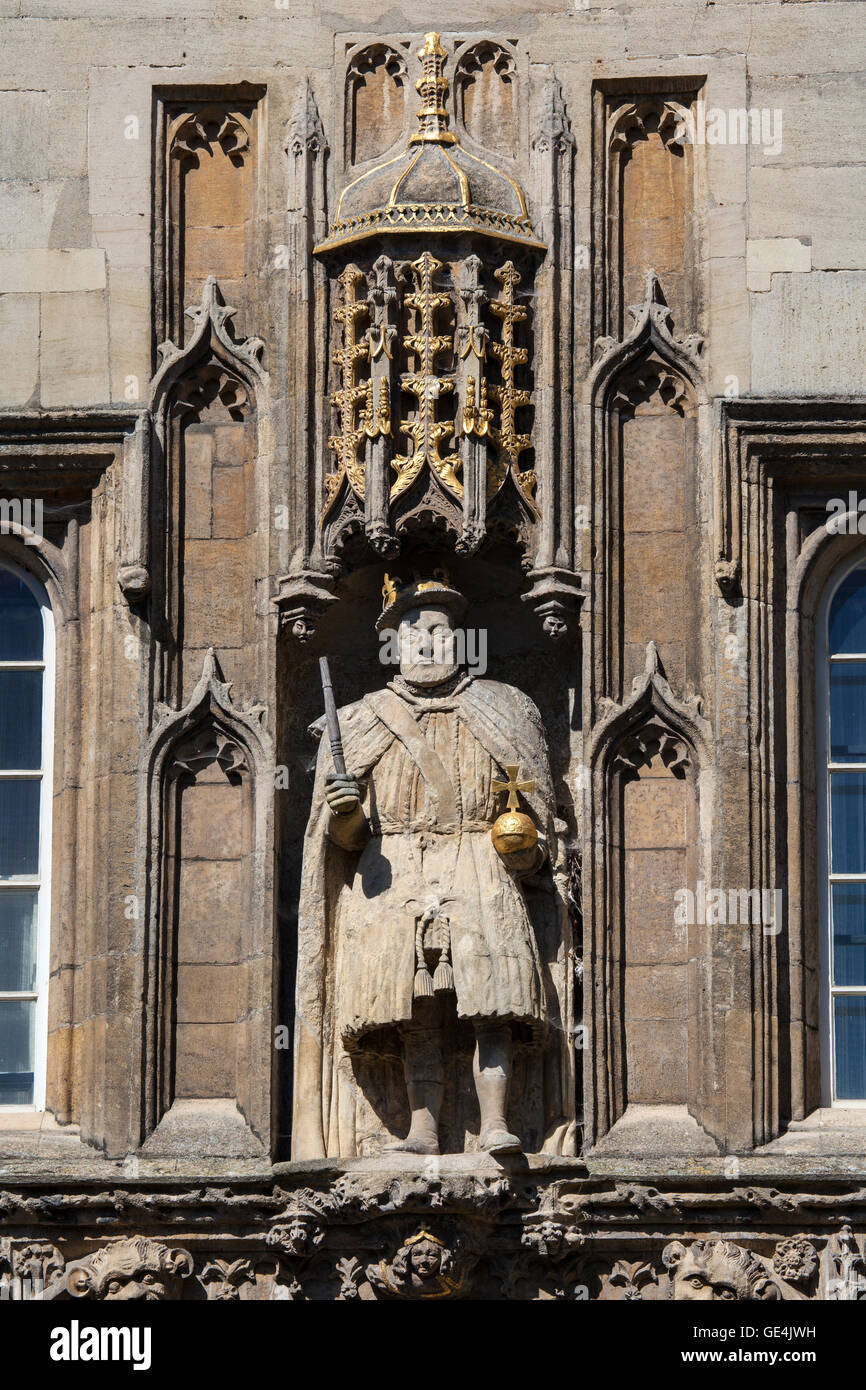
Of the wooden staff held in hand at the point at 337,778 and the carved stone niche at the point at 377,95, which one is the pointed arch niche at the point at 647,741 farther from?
the carved stone niche at the point at 377,95

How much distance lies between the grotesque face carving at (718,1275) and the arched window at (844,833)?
43.6 inches

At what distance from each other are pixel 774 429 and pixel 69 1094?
173 inches

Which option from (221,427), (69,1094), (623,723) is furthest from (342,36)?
(69,1094)

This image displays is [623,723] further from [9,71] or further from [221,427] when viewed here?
[9,71]

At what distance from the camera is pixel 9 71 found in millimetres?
20203

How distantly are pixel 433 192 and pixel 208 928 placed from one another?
3525mm

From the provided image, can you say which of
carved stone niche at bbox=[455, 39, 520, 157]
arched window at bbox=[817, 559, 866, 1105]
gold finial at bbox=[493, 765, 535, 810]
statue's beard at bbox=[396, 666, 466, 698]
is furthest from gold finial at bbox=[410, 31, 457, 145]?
gold finial at bbox=[493, 765, 535, 810]

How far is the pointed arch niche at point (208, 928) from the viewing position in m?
19.0

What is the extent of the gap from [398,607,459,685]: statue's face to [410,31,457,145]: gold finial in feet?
7.56

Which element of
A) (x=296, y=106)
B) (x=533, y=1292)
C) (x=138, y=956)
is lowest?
(x=533, y=1292)

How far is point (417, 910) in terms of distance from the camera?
1884 centimetres

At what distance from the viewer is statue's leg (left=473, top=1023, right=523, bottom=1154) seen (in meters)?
18.5

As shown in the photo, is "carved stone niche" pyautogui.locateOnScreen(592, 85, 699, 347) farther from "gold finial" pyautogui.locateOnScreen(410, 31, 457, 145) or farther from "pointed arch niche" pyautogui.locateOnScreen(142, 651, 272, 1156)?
"pointed arch niche" pyautogui.locateOnScreen(142, 651, 272, 1156)

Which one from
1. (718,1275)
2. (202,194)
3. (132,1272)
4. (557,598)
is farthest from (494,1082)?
(202,194)
